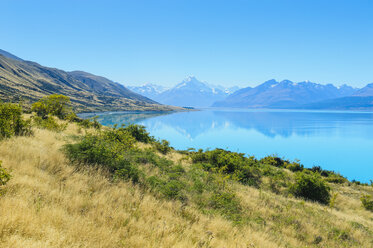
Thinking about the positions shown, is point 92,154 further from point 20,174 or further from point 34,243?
point 34,243

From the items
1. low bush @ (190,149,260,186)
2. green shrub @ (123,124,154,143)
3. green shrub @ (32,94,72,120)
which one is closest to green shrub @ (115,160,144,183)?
low bush @ (190,149,260,186)

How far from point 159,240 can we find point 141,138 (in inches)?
898

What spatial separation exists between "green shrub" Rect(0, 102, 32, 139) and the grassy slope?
3.86 feet

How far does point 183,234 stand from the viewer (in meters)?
4.61

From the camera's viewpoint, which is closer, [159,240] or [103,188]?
[159,240]

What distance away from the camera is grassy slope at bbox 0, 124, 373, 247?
3576 mm

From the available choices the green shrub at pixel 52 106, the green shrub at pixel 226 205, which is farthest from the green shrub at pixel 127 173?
the green shrub at pixel 52 106

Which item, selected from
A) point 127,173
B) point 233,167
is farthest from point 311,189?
point 127,173

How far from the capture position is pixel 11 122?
9656 mm

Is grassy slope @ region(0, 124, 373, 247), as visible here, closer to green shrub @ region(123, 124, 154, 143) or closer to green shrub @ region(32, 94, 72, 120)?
green shrub @ region(123, 124, 154, 143)

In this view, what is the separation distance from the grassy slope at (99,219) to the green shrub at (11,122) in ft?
3.86

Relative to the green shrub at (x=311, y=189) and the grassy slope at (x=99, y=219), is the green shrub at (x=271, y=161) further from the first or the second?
the grassy slope at (x=99, y=219)

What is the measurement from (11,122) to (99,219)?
335 inches

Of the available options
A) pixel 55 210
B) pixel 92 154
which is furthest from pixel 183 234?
pixel 92 154
